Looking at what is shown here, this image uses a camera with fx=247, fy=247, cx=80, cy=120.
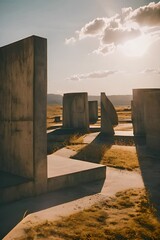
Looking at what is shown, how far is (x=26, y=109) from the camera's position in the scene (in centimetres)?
512

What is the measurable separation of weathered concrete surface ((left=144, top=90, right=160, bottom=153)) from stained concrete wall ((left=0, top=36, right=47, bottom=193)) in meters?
5.68

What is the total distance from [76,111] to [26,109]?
10.0 meters

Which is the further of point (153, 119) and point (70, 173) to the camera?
point (153, 119)

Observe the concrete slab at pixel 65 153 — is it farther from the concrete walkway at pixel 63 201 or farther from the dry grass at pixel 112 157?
the concrete walkway at pixel 63 201

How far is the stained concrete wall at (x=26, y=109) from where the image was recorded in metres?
4.95

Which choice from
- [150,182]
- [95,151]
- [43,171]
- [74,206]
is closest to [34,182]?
[43,171]

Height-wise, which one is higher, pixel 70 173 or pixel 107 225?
pixel 70 173

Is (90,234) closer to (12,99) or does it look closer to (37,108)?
(37,108)

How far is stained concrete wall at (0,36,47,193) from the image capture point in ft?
16.2

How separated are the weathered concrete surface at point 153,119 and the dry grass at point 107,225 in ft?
17.7

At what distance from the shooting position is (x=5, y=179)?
5.06m

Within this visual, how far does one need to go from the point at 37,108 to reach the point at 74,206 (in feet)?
6.60

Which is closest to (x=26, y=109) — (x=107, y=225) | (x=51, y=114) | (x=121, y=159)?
(x=107, y=225)

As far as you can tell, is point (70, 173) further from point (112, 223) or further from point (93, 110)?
point (93, 110)
